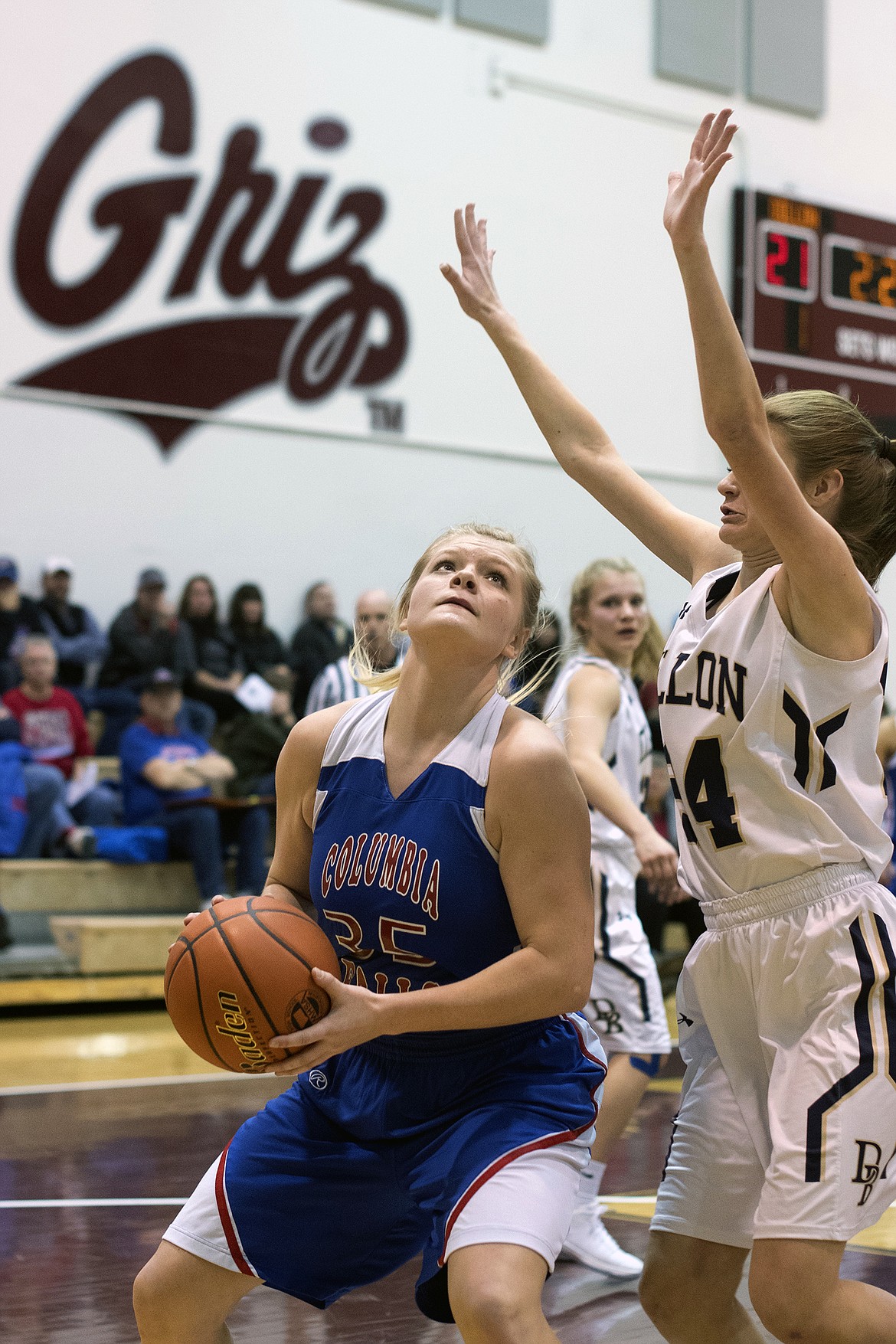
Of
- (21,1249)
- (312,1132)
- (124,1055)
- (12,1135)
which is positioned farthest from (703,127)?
(124,1055)

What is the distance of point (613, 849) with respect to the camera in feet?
15.4

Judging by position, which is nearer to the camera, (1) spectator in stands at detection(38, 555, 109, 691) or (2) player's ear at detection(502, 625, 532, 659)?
(2) player's ear at detection(502, 625, 532, 659)

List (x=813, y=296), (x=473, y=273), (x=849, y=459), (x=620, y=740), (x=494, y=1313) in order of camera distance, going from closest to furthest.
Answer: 1. (x=494, y=1313)
2. (x=849, y=459)
3. (x=473, y=273)
4. (x=620, y=740)
5. (x=813, y=296)

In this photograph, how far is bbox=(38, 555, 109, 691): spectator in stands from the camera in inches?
408

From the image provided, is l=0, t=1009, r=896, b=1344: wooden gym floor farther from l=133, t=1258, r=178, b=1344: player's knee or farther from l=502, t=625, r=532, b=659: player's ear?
l=502, t=625, r=532, b=659: player's ear

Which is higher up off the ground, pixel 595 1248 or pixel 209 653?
pixel 209 653

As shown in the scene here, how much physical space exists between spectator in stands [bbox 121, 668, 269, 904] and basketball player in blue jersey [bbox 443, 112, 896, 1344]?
6.69 meters

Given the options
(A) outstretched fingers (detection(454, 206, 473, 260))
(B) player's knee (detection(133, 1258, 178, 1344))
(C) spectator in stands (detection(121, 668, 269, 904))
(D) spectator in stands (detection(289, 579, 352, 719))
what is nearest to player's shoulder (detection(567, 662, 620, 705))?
(A) outstretched fingers (detection(454, 206, 473, 260))

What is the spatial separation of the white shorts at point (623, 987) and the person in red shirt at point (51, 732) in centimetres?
541

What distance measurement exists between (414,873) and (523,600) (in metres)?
0.58

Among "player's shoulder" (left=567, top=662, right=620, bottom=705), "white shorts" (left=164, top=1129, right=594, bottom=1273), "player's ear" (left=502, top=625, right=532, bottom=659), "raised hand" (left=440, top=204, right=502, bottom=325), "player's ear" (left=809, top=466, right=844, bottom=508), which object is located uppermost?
"raised hand" (left=440, top=204, right=502, bottom=325)

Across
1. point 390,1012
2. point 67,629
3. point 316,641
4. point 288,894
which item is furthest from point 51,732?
point 390,1012

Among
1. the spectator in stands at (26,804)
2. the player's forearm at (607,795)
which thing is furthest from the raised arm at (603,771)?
the spectator in stands at (26,804)

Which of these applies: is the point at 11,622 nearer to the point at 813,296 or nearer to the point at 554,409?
the point at 554,409
